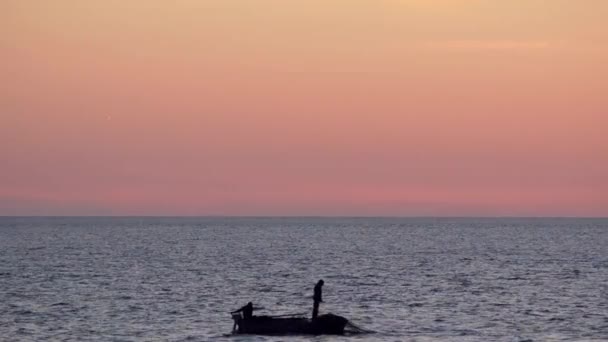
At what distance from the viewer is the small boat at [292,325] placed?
58250 mm

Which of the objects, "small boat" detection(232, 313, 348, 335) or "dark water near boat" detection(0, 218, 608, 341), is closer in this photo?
"small boat" detection(232, 313, 348, 335)

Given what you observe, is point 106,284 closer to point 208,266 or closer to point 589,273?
point 208,266

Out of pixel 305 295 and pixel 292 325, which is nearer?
pixel 292 325

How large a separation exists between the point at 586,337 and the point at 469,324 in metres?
7.77

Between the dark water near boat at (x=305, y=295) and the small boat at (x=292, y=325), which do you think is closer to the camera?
the small boat at (x=292, y=325)

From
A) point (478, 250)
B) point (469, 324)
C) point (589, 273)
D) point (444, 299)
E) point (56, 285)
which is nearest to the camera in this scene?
point (469, 324)

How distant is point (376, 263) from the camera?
12825cm

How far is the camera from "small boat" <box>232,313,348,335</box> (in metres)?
58.2

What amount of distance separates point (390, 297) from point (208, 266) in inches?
1760

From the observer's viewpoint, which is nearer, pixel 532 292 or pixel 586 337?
pixel 586 337

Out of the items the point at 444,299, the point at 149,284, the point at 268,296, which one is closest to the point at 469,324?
the point at 444,299

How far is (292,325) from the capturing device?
193 ft

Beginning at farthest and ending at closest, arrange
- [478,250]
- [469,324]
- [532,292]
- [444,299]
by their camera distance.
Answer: [478,250] → [532,292] → [444,299] → [469,324]

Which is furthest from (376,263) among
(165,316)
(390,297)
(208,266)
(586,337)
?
(586,337)
